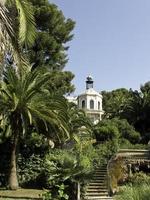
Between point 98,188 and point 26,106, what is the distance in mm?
5853

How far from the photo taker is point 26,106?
26641 millimetres

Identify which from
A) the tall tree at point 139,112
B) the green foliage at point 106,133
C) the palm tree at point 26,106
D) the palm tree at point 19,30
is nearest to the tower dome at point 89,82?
the tall tree at point 139,112

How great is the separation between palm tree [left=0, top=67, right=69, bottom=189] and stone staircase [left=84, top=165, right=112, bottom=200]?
3.02 metres

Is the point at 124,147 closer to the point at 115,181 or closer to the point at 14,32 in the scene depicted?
the point at 115,181

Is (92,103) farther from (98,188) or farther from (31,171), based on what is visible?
(98,188)

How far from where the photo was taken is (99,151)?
3472 cm

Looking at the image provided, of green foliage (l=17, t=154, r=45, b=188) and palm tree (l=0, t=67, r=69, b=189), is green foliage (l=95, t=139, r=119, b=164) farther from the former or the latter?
palm tree (l=0, t=67, r=69, b=189)

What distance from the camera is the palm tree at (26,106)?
26.6 m

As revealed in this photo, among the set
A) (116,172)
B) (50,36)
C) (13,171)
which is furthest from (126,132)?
(13,171)

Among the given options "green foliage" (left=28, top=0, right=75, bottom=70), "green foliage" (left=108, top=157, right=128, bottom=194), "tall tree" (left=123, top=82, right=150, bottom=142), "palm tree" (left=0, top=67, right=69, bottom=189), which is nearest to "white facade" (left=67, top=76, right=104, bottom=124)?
"tall tree" (left=123, top=82, right=150, bottom=142)

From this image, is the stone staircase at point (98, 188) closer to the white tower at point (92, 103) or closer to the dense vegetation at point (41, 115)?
the dense vegetation at point (41, 115)

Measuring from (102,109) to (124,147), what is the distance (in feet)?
147

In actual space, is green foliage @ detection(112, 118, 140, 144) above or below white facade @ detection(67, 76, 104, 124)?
below

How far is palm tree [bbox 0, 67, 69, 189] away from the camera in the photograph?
2656cm
